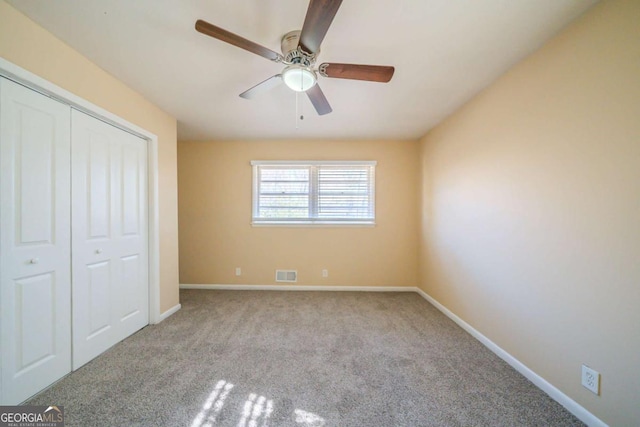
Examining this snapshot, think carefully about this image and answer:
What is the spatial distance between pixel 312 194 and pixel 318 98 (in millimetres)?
1919

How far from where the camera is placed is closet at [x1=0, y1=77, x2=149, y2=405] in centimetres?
139

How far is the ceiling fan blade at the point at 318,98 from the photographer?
1.74 metres

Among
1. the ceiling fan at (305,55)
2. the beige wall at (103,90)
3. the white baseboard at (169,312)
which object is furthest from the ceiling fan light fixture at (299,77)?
the white baseboard at (169,312)

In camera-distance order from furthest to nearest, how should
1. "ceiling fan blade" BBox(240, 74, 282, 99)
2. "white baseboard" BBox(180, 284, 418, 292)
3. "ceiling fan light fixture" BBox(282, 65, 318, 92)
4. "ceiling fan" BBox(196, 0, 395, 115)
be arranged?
1. "white baseboard" BBox(180, 284, 418, 292)
2. "ceiling fan blade" BBox(240, 74, 282, 99)
3. "ceiling fan light fixture" BBox(282, 65, 318, 92)
4. "ceiling fan" BBox(196, 0, 395, 115)

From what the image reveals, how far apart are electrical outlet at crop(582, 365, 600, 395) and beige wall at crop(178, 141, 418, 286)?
2.28m

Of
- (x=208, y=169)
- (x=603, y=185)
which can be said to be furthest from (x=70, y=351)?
(x=603, y=185)

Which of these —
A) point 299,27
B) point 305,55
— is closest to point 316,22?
point 305,55

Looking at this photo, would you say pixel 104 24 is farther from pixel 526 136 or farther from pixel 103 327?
pixel 526 136

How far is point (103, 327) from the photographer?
1974 mm

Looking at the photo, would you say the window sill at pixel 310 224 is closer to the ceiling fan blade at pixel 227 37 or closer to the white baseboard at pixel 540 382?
the white baseboard at pixel 540 382

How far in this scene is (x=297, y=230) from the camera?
3.63 meters

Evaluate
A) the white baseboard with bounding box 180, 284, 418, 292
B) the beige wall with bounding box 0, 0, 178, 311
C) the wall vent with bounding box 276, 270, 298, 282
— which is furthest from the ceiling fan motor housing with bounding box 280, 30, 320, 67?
the white baseboard with bounding box 180, 284, 418, 292

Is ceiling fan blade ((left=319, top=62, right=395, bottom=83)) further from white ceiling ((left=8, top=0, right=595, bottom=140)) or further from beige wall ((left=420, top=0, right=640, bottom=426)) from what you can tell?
beige wall ((left=420, top=0, right=640, bottom=426))

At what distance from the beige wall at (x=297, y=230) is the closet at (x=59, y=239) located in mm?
1345
